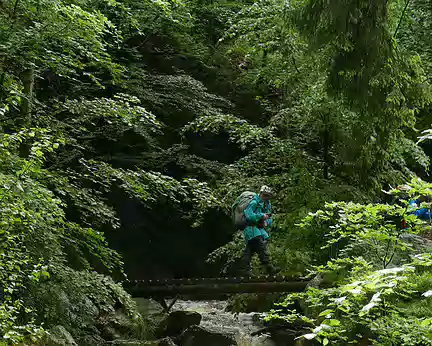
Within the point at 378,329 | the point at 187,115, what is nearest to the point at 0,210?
the point at 378,329

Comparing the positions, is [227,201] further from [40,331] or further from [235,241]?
[40,331]

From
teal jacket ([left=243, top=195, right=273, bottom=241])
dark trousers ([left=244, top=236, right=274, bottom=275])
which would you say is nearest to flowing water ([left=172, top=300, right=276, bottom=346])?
dark trousers ([left=244, top=236, right=274, bottom=275])

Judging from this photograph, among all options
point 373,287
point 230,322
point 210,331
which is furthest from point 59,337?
point 230,322

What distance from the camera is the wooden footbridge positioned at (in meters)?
7.25

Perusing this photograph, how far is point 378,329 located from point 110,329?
14.9 feet

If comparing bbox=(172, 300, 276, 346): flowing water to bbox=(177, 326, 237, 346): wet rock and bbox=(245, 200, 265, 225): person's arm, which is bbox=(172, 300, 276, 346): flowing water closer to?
bbox=(177, 326, 237, 346): wet rock

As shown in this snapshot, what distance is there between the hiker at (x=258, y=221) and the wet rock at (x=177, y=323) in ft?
3.66

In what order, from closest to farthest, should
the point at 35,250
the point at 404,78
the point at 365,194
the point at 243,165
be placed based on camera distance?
1. the point at 35,250
2. the point at 404,78
3. the point at 365,194
4. the point at 243,165

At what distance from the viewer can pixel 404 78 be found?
6.54 meters

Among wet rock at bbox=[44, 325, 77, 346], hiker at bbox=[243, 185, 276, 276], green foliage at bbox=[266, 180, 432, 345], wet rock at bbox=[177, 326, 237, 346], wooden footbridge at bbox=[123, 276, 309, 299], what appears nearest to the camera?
green foliage at bbox=[266, 180, 432, 345]

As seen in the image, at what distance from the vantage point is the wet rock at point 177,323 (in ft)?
24.1

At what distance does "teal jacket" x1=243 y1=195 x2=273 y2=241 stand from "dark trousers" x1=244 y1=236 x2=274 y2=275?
127 millimetres

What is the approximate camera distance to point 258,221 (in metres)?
7.46

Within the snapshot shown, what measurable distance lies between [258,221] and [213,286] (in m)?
1.18
